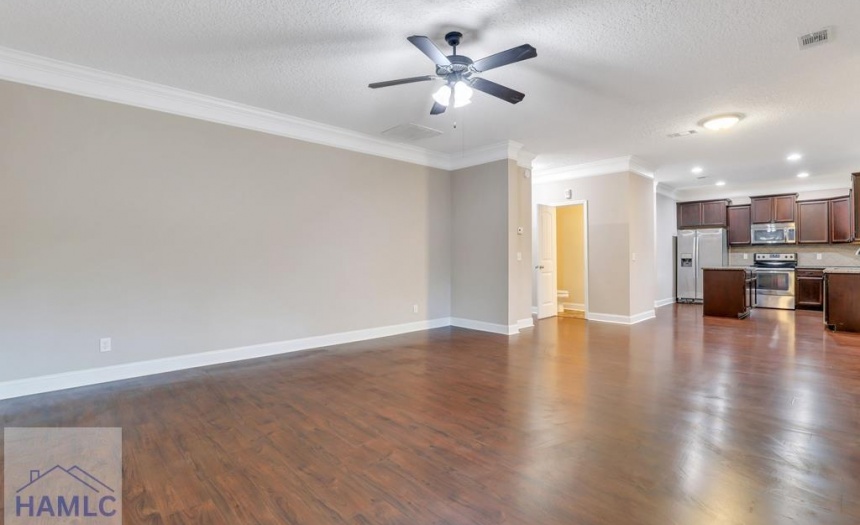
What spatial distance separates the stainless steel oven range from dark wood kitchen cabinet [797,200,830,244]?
444 mm

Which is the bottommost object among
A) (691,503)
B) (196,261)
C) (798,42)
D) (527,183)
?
(691,503)

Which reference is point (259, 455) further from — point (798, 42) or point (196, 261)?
point (798, 42)

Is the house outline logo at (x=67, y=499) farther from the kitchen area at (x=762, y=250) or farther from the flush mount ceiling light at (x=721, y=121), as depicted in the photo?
the kitchen area at (x=762, y=250)

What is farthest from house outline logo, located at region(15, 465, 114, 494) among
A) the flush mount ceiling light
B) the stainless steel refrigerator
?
the stainless steel refrigerator

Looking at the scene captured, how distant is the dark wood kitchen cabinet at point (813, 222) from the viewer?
812cm

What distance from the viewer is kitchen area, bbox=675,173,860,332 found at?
7488mm

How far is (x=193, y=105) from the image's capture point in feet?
13.7

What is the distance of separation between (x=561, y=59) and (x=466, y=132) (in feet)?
6.87

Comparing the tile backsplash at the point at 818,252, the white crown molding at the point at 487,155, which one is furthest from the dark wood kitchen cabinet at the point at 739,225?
the white crown molding at the point at 487,155

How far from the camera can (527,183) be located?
6543mm

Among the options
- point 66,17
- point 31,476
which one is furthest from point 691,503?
point 66,17

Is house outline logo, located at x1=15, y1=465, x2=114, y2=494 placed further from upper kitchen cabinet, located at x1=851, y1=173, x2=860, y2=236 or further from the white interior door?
upper kitchen cabinet, located at x1=851, y1=173, x2=860, y2=236

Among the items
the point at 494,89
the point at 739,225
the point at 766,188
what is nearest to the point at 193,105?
the point at 494,89

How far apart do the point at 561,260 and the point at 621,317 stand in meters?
2.18
